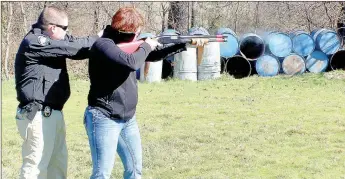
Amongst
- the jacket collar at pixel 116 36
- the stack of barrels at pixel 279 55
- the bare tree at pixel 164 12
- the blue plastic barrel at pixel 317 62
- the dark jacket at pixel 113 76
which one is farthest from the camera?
the bare tree at pixel 164 12

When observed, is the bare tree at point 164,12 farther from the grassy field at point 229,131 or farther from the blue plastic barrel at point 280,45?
the grassy field at point 229,131

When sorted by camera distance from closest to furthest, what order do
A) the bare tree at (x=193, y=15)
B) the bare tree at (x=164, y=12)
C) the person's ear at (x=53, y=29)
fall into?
the person's ear at (x=53, y=29) < the bare tree at (x=164, y=12) < the bare tree at (x=193, y=15)

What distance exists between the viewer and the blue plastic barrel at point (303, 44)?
14.1 meters

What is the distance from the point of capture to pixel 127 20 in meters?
3.71

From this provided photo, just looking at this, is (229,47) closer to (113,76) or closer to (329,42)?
(329,42)

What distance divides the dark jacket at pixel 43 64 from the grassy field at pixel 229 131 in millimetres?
1742

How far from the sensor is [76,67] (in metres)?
15.3

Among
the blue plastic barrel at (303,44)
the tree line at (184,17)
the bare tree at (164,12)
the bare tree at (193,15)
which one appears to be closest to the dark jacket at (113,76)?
the blue plastic barrel at (303,44)

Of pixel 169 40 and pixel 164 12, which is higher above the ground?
pixel 164 12

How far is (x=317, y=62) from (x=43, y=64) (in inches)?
438

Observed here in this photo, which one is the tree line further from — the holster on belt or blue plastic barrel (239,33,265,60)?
the holster on belt

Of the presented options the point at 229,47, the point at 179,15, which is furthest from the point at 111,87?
the point at 179,15

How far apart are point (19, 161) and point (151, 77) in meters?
7.34

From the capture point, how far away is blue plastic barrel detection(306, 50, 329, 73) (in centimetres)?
1401
